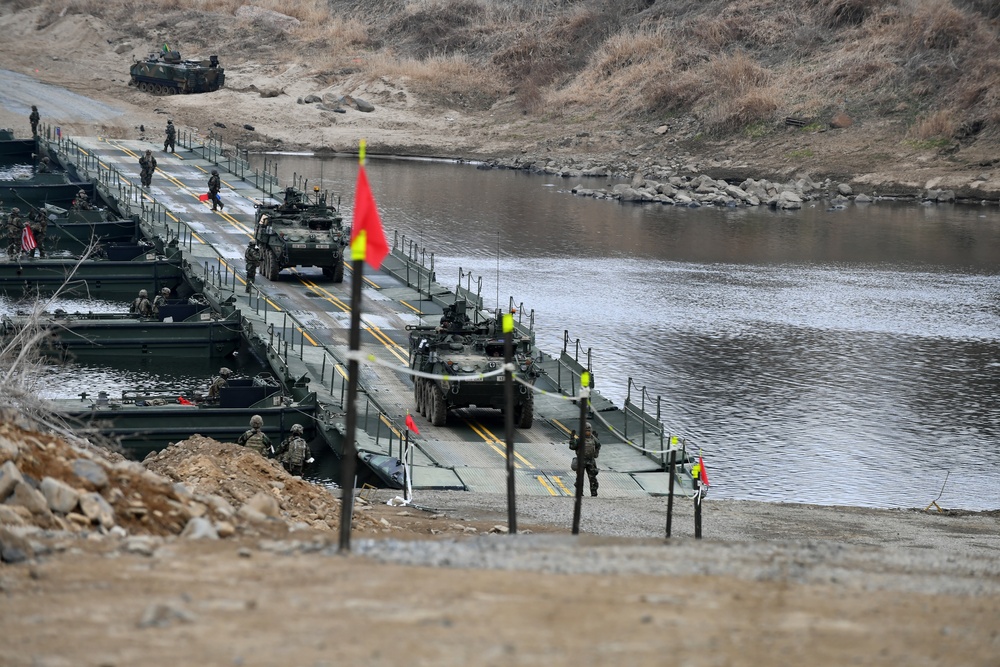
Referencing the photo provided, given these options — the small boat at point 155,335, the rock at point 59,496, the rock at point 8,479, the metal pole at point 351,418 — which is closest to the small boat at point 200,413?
the small boat at point 155,335

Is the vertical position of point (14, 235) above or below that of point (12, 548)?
below

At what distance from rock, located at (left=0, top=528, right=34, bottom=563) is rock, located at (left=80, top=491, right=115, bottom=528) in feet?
5.97

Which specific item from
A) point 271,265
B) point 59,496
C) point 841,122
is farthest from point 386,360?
point 841,122

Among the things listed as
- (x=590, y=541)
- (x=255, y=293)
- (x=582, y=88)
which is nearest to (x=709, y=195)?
(x=582, y=88)

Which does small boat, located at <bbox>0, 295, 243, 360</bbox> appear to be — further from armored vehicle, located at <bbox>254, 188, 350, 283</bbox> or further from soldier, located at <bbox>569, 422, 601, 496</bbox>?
soldier, located at <bbox>569, 422, 601, 496</bbox>

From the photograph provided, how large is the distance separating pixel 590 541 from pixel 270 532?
3838 millimetres

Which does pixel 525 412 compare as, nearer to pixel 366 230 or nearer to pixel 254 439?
pixel 254 439

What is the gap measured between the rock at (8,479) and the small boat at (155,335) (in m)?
26.5

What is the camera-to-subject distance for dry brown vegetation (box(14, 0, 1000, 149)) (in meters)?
102

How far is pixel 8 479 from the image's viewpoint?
1638 cm

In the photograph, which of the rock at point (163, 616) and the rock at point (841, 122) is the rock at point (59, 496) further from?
the rock at point (841, 122)

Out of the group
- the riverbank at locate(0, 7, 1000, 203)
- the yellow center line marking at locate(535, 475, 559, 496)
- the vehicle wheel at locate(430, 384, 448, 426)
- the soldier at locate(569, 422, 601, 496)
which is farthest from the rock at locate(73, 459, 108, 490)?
the riverbank at locate(0, 7, 1000, 203)

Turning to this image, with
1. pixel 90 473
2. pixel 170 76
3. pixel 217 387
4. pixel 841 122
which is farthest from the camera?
pixel 170 76

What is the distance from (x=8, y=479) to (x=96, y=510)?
3.38ft
